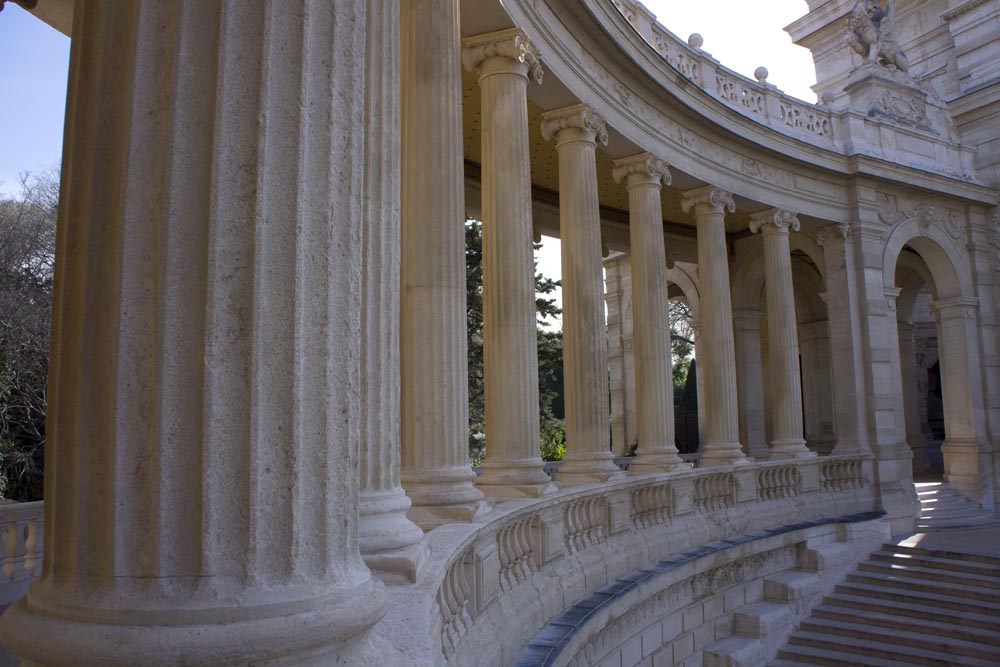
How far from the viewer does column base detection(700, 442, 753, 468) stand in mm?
46031

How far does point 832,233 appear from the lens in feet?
195

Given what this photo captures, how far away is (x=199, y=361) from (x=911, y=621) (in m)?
41.7

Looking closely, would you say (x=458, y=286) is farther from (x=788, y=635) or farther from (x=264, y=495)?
(x=788, y=635)

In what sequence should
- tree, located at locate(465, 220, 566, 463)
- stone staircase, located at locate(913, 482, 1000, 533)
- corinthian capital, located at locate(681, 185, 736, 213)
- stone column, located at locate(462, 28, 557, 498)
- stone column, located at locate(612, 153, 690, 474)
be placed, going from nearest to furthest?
stone column, located at locate(462, 28, 557, 498) → stone column, located at locate(612, 153, 690, 474) → corinthian capital, located at locate(681, 185, 736, 213) → stone staircase, located at locate(913, 482, 1000, 533) → tree, located at locate(465, 220, 566, 463)

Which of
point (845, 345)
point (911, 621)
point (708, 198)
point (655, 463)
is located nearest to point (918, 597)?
point (911, 621)

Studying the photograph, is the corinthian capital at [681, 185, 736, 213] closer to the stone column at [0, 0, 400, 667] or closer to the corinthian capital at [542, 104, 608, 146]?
the corinthian capital at [542, 104, 608, 146]

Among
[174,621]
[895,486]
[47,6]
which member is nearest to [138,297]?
[174,621]

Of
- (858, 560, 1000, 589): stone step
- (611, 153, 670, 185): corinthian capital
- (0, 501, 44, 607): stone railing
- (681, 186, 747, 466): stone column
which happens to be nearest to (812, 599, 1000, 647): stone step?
(858, 560, 1000, 589): stone step

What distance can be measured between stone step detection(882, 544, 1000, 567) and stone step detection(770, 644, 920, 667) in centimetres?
1147

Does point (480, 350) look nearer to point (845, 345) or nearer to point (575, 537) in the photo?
point (845, 345)

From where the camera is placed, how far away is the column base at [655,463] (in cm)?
3941

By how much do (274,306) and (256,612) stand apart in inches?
99.8

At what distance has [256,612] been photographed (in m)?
6.31

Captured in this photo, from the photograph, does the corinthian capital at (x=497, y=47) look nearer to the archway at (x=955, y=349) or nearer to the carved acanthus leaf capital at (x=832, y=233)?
the carved acanthus leaf capital at (x=832, y=233)
